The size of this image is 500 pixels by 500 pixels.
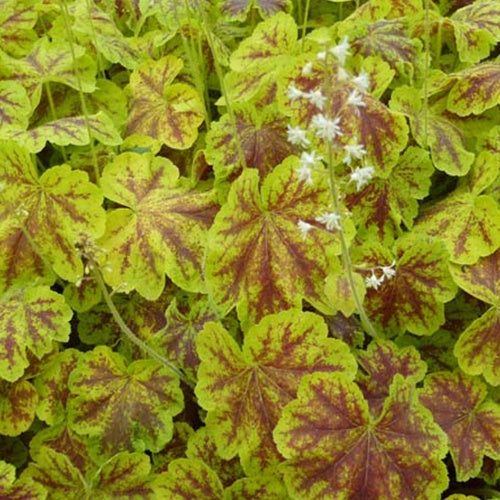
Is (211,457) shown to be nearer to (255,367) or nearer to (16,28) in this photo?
(255,367)

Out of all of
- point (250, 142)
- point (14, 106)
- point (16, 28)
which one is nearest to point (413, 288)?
point (250, 142)

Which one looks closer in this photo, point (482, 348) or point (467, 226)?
point (482, 348)

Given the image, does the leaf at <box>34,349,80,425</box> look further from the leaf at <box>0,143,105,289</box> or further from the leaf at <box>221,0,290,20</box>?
the leaf at <box>221,0,290,20</box>

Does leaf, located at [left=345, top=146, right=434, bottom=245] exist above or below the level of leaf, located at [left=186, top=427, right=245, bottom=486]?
above

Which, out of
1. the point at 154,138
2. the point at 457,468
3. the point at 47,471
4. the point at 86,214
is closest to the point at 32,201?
the point at 86,214

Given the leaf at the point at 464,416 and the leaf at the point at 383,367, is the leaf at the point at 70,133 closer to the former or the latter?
the leaf at the point at 383,367

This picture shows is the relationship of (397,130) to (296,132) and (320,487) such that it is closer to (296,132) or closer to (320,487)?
(296,132)

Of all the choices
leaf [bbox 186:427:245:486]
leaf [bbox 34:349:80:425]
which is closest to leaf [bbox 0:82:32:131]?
leaf [bbox 34:349:80:425]
